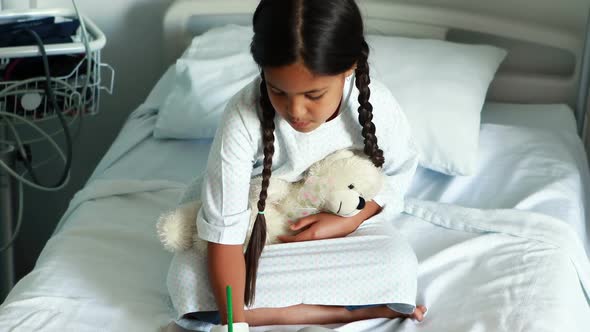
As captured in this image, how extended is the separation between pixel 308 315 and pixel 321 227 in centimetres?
15

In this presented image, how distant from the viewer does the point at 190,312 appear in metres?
1.22

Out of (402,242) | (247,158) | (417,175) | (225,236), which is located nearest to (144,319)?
(225,236)

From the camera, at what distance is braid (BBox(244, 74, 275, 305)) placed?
1.23 metres

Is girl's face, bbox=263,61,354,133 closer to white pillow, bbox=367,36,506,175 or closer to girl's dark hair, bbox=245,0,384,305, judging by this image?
girl's dark hair, bbox=245,0,384,305

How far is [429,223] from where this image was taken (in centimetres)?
149

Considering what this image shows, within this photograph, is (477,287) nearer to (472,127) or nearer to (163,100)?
(472,127)

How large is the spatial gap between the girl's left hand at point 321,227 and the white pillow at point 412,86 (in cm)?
40

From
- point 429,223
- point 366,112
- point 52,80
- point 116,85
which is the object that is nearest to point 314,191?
point 366,112

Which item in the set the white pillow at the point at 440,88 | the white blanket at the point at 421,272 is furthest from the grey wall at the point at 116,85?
the white blanket at the point at 421,272

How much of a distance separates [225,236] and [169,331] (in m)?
0.17

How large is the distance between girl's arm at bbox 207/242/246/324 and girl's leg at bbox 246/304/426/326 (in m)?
0.03

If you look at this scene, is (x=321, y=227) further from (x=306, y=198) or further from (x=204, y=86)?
(x=204, y=86)

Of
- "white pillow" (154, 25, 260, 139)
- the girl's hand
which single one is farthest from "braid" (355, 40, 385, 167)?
"white pillow" (154, 25, 260, 139)

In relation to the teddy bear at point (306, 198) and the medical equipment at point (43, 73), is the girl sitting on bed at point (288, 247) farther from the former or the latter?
the medical equipment at point (43, 73)
